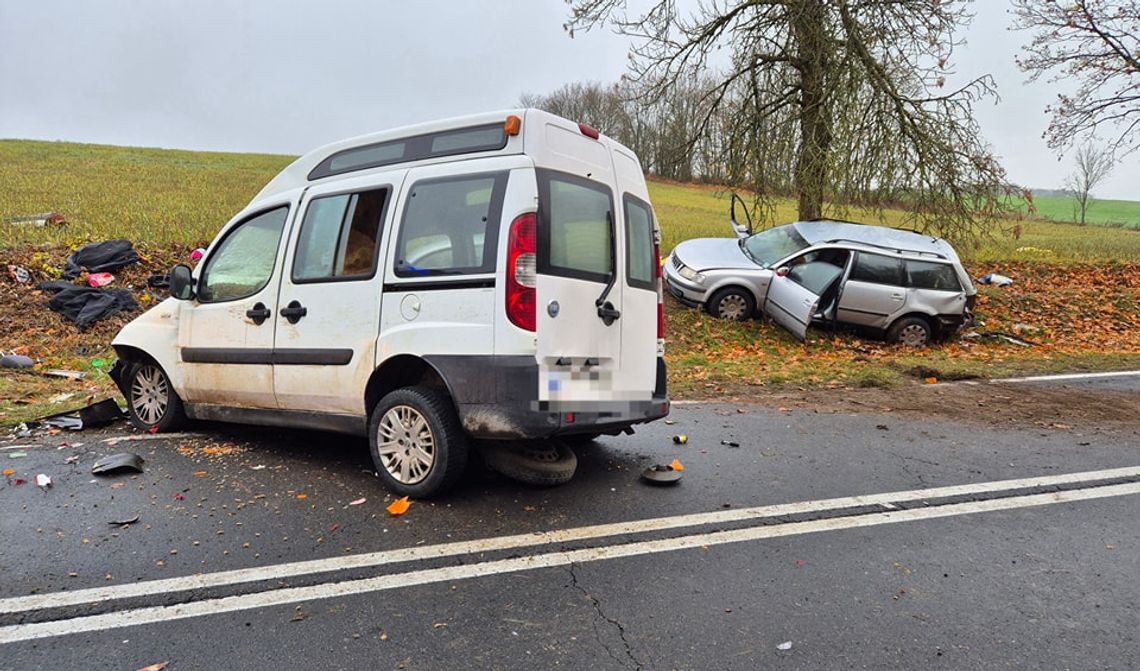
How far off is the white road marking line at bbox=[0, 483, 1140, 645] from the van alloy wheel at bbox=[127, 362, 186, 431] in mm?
2868

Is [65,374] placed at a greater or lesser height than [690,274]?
lesser

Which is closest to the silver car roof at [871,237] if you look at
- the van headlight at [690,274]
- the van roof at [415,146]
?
the van headlight at [690,274]

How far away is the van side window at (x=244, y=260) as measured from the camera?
4.76m

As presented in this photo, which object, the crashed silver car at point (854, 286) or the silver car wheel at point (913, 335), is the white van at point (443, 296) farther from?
the silver car wheel at point (913, 335)

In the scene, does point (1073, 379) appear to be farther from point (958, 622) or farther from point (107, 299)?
point (107, 299)

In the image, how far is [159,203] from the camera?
18531 mm

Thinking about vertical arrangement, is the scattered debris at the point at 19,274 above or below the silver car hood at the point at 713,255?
below

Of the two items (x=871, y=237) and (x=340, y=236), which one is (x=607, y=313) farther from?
(x=871, y=237)

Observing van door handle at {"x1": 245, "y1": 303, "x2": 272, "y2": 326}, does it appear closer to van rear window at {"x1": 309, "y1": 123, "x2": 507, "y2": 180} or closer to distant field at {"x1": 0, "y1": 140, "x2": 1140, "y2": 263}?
van rear window at {"x1": 309, "y1": 123, "x2": 507, "y2": 180}

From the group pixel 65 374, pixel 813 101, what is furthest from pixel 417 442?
pixel 813 101

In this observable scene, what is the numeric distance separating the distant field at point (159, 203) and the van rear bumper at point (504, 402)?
450 inches

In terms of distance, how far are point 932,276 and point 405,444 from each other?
10.2 metres

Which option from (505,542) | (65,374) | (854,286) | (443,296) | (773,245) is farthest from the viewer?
(773,245)

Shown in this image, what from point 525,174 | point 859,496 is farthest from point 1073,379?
point 525,174
